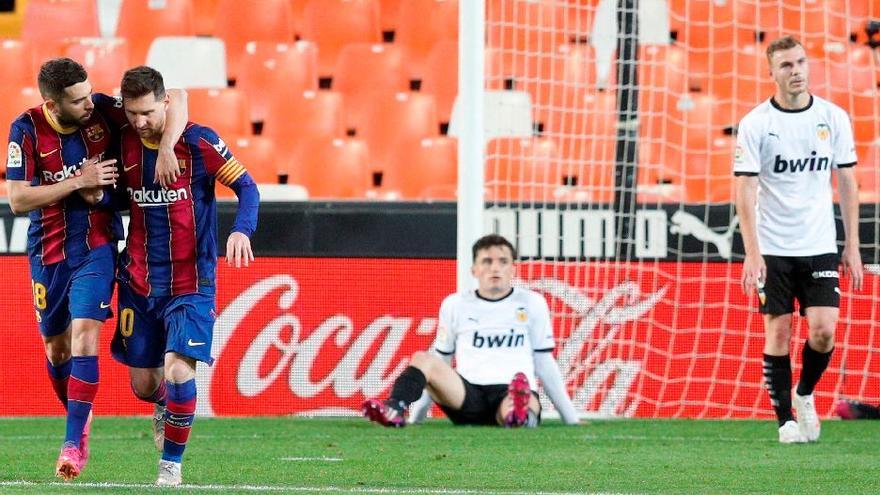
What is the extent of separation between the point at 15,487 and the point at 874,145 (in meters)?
6.94

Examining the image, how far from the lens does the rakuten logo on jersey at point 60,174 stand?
5473 millimetres

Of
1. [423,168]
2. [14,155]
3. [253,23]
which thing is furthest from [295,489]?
[253,23]

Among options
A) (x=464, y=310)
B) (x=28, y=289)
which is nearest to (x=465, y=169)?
(x=464, y=310)

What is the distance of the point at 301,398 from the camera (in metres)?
8.94

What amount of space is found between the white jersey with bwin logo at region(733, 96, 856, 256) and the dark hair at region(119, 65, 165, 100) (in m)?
2.91

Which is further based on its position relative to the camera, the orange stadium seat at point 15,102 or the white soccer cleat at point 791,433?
the orange stadium seat at point 15,102

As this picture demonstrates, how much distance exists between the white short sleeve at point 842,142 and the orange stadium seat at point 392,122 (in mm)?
4362

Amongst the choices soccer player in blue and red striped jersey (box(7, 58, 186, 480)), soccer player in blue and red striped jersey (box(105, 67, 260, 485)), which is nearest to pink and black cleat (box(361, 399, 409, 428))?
soccer player in blue and red striped jersey (box(7, 58, 186, 480))

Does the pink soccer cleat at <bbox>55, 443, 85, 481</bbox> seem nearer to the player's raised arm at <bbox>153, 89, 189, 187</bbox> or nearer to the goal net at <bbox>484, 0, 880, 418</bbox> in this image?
the player's raised arm at <bbox>153, 89, 189, 187</bbox>

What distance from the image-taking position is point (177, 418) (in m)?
5.12

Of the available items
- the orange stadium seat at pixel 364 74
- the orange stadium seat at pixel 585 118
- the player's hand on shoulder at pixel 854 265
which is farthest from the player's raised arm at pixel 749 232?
the orange stadium seat at pixel 364 74

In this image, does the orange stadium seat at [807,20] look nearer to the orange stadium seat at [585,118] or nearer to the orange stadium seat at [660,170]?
the orange stadium seat at [660,170]

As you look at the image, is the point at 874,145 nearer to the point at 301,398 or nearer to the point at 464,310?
the point at 464,310

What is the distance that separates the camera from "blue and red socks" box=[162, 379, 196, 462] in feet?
16.8
